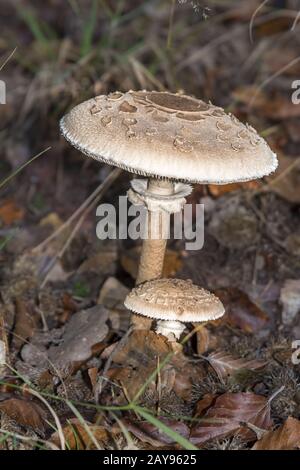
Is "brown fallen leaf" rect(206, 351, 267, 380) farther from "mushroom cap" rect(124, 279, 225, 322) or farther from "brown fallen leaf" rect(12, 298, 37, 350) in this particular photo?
"brown fallen leaf" rect(12, 298, 37, 350)

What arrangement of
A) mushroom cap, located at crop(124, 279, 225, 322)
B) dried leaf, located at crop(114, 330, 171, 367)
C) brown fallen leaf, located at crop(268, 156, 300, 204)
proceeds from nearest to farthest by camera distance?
mushroom cap, located at crop(124, 279, 225, 322), dried leaf, located at crop(114, 330, 171, 367), brown fallen leaf, located at crop(268, 156, 300, 204)

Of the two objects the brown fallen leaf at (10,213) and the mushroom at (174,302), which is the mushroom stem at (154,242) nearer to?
the mushroom at (174,302)

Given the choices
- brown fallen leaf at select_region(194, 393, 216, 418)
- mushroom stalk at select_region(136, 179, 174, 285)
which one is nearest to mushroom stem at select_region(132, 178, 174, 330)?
mushroom stalk at select_region(136, 179, 174, 285)

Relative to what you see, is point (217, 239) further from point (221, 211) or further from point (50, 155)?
point (50, 155)

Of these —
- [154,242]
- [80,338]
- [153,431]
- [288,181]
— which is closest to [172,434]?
[153,431]

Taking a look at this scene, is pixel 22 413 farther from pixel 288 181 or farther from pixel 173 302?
pixel 288 181

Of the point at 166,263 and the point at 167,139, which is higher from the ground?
the point at 167,139
